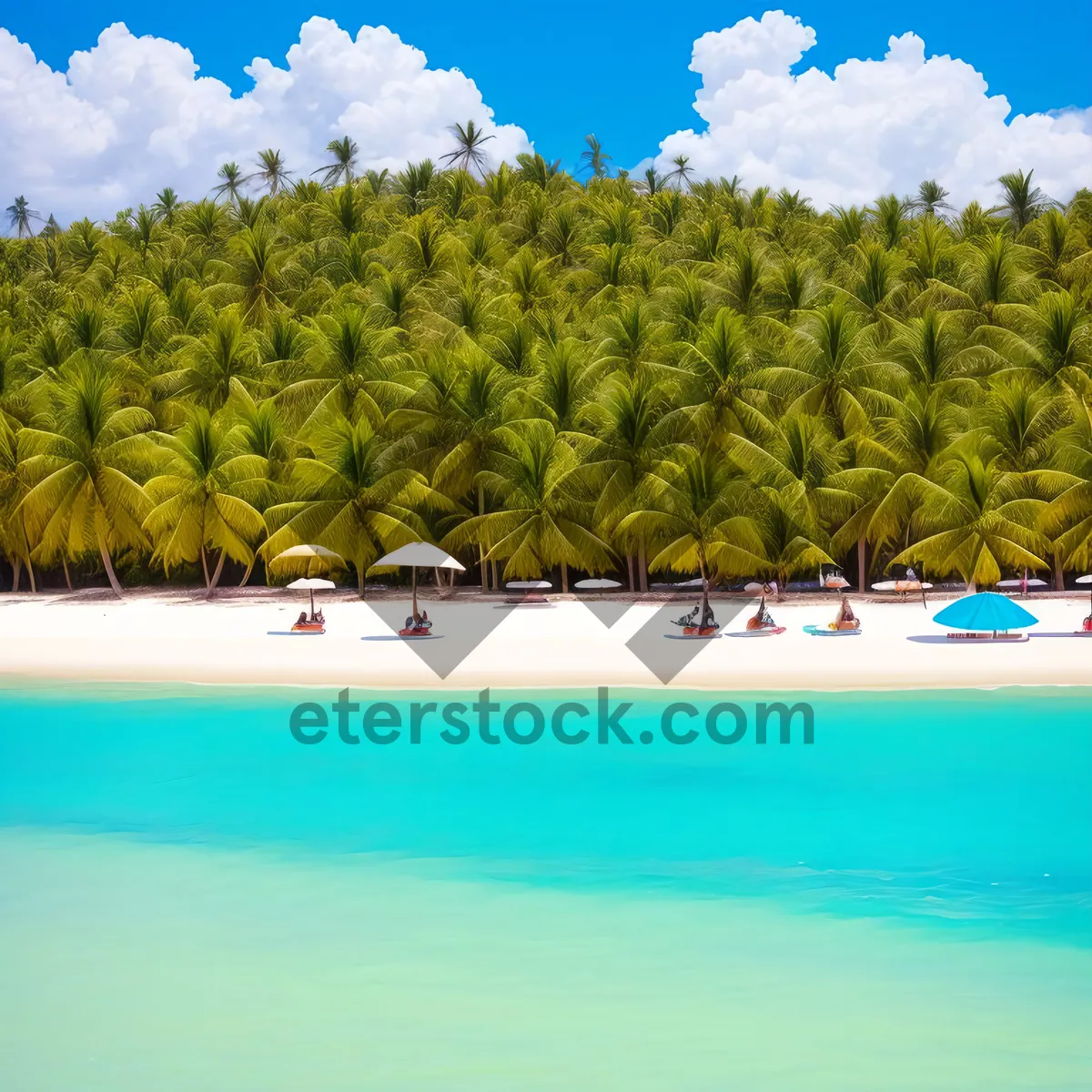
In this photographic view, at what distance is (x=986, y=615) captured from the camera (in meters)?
22.3

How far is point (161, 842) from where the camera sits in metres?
12.6

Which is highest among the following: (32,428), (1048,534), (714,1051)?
(32,428)

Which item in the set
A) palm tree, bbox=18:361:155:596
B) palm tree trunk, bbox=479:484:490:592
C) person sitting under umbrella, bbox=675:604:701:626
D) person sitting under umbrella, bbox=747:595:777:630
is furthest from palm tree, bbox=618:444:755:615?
palm tree, bbox=18:361:155:596

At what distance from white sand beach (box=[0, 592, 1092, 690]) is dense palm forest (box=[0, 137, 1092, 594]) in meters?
2.50

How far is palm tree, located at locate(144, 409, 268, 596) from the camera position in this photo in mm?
34062

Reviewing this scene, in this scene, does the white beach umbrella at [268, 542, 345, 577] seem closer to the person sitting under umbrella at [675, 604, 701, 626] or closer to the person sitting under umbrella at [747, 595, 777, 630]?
the person sitting under umbrella at [675, 604, 701, 626]

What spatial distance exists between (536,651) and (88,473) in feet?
57.6

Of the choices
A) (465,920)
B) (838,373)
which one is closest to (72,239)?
(838,373)

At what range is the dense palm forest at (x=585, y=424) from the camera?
31.7 metres

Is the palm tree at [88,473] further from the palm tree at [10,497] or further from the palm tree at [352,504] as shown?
the palm tree at [352,504]

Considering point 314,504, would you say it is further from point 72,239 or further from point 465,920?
point 72,239

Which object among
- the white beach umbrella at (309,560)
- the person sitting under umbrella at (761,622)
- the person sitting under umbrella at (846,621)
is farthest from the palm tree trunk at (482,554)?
the person sitting under umbrella at (846,621)

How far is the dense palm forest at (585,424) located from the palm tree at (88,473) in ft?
0.28

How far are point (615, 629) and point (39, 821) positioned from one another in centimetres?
1529
